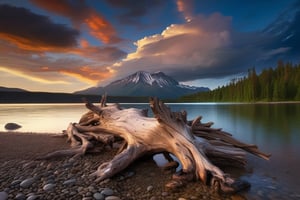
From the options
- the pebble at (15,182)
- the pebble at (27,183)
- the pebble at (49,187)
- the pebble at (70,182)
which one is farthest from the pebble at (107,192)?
the pebble at (15,182)

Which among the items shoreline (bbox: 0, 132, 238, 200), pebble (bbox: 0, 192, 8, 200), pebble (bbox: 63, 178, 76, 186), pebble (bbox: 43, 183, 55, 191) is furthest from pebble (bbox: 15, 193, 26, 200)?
pebble (bbox: 63, 178, 76, 186)

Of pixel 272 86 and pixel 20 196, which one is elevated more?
pixel 272 86

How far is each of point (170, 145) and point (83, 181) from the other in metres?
1.90

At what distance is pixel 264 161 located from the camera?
20.7 ft

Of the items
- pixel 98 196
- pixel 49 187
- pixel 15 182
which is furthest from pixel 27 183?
pixel 98 196

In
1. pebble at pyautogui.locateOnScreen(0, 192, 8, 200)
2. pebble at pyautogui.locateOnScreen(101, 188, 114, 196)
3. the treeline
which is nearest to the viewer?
pebble at pyautogui.locateOnScreen(0, 192, 8, 200)

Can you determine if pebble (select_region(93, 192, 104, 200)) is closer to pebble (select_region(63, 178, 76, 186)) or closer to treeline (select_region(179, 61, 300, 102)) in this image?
pebble (select_region(63, 178, 76, 186))

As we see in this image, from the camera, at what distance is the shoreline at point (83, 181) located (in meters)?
3.66

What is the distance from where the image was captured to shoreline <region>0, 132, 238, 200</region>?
144 inches

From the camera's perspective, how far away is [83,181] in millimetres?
4129

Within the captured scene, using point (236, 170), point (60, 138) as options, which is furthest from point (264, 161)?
point (60, 138)

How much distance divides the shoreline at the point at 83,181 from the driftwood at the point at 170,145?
193 mm

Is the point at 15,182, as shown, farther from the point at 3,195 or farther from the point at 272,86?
the point at 272,86

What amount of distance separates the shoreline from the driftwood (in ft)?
0.63
